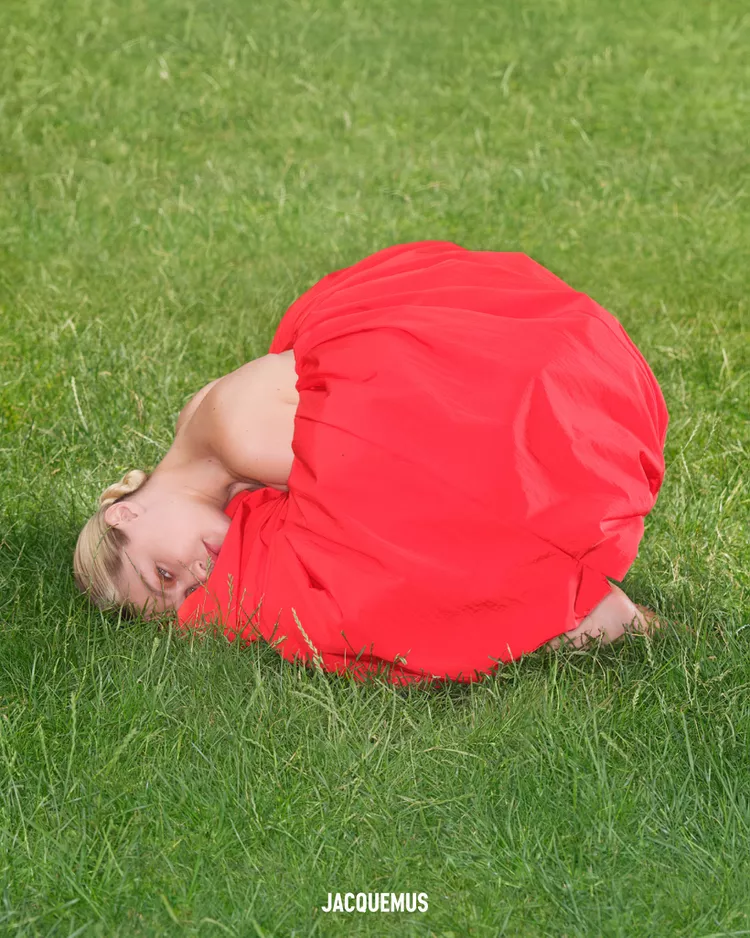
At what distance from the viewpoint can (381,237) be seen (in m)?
6.17

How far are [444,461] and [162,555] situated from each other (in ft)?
2.85

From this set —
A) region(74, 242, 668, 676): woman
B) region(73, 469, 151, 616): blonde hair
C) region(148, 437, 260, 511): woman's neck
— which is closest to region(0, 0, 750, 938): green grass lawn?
region(73, 469, 151, 616): blonde hair

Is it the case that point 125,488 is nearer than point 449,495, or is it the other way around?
point 449,495

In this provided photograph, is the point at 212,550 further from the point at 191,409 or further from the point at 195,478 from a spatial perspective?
the point at 191,409

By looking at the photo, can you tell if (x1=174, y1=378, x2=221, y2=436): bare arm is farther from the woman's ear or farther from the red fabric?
the red fabric

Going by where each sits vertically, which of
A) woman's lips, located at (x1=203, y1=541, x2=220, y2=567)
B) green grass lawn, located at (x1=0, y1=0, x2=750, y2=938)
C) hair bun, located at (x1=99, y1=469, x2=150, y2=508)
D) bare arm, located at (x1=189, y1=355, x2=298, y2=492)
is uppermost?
bare arm, located at (x1=189, y1=355, x2=298, y2=492)

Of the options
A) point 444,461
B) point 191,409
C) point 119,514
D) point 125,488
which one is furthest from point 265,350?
point 444,461

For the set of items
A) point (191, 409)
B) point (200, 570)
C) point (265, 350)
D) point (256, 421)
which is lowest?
point (265, 350)

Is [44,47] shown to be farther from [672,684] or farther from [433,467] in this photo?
[672,684]

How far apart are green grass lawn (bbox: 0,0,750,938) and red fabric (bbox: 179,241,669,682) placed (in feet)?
0.43

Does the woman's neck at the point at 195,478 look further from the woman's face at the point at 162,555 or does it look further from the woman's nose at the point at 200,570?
the woman's nose at the point at 200,570

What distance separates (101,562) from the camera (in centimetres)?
333

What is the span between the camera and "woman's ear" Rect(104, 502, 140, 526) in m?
3.33

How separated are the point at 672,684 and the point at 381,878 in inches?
36.5
